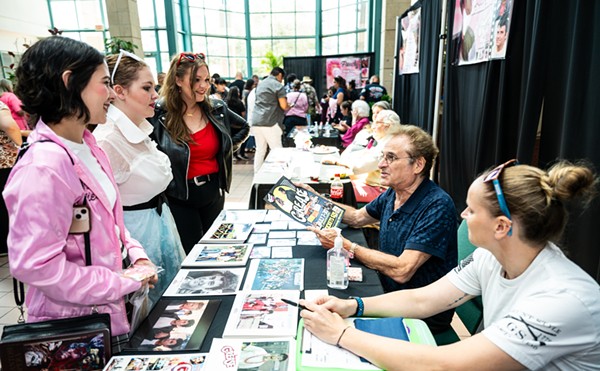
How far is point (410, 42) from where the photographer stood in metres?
5.77

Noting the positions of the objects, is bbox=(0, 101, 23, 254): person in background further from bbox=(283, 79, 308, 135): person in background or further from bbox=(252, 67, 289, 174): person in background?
bbox=(283, 79, 308, 135): person in background

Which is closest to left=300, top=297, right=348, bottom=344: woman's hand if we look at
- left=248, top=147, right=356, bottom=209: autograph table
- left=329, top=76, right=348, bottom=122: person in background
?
left=248, top=147, right=356, bottom=209: autograph table

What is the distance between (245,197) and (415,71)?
3.19m

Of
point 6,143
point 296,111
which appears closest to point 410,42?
point 296,111

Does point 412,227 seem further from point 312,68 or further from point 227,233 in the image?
point 312,68

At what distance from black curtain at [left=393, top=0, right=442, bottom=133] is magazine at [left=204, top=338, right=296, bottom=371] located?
13.2 feet

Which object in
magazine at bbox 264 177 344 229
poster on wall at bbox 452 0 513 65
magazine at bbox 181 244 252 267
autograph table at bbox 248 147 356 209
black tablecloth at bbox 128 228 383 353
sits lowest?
black tablecloth at bbox 128 228 383 353

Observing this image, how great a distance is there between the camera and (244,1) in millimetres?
13242

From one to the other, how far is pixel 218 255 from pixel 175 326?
0.50 meters

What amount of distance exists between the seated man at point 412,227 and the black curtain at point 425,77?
3.01 m

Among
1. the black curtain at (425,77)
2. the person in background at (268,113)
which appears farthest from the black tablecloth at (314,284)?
the person in background at (268,113)

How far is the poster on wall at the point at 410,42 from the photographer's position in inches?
210

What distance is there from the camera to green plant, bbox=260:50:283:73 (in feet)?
43.2

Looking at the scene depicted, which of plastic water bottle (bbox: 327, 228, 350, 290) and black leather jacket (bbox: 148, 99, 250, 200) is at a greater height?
black leather jacket (bbox: 148, 99, 250, 200)
